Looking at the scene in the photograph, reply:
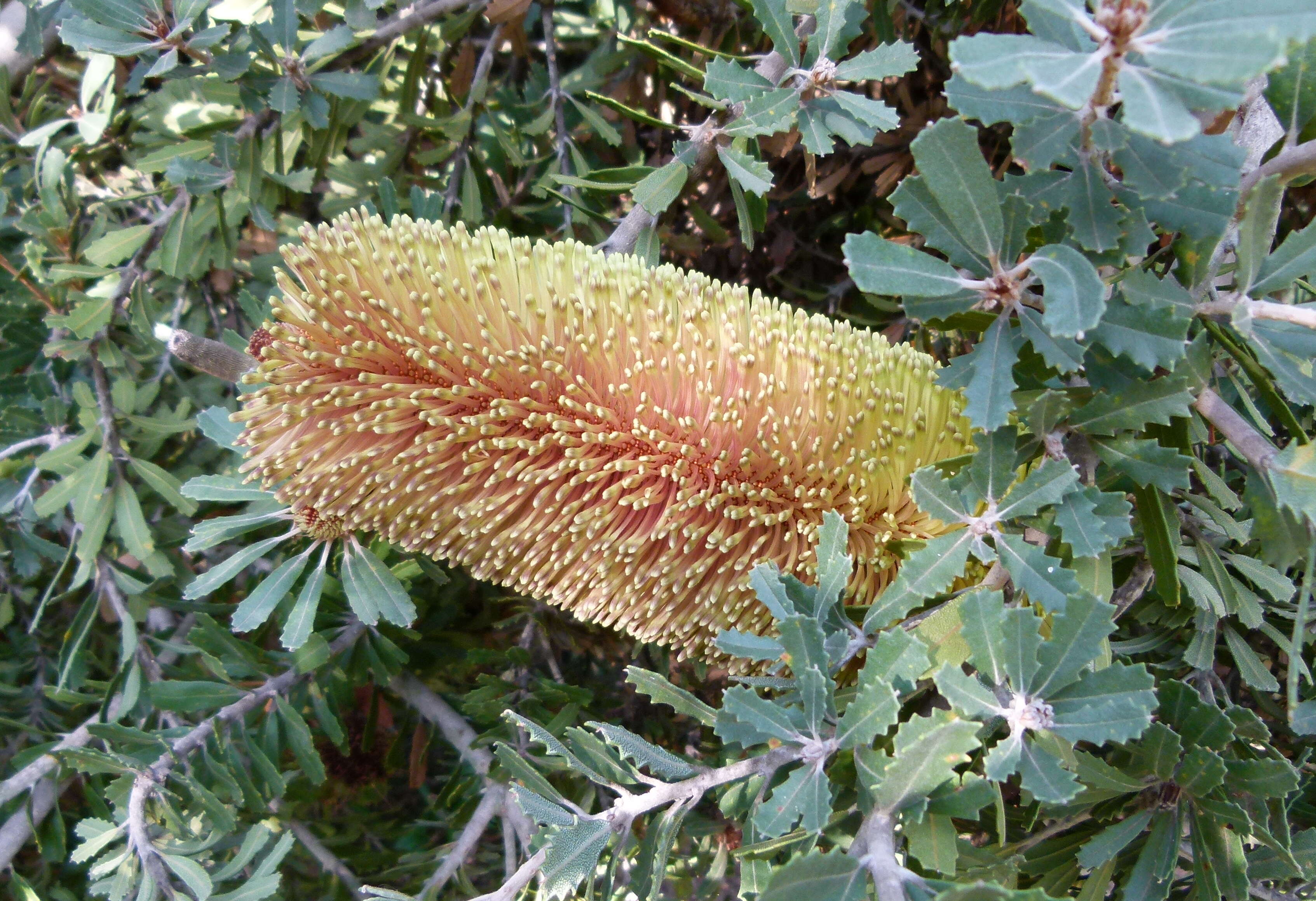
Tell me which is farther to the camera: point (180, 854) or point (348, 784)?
point (348, 784)

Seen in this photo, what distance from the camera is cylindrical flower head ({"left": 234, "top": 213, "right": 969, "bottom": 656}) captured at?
0.73 m

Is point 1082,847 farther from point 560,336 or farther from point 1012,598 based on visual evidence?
point 560,336

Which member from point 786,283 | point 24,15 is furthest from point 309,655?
point 24,15

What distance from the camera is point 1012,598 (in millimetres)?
716

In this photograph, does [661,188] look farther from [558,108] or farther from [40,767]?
[40,767]

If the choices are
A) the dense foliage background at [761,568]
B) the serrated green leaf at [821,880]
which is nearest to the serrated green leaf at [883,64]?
the dense foliage background at [761,568]

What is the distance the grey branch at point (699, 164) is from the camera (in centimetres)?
90

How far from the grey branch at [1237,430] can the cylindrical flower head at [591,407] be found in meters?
0.20

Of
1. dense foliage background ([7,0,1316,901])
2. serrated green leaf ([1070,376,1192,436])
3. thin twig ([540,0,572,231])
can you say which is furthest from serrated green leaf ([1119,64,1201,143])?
thin twig ([540,0,572,231])

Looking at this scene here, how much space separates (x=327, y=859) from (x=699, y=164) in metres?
1.19

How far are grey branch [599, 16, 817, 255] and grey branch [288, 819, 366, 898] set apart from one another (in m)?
1.05

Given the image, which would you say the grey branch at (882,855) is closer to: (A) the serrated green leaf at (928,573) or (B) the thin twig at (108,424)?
(A) the serrated green leaf at (928,573)

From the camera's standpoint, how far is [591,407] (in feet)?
2.42

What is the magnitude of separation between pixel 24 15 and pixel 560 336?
3.95ft
